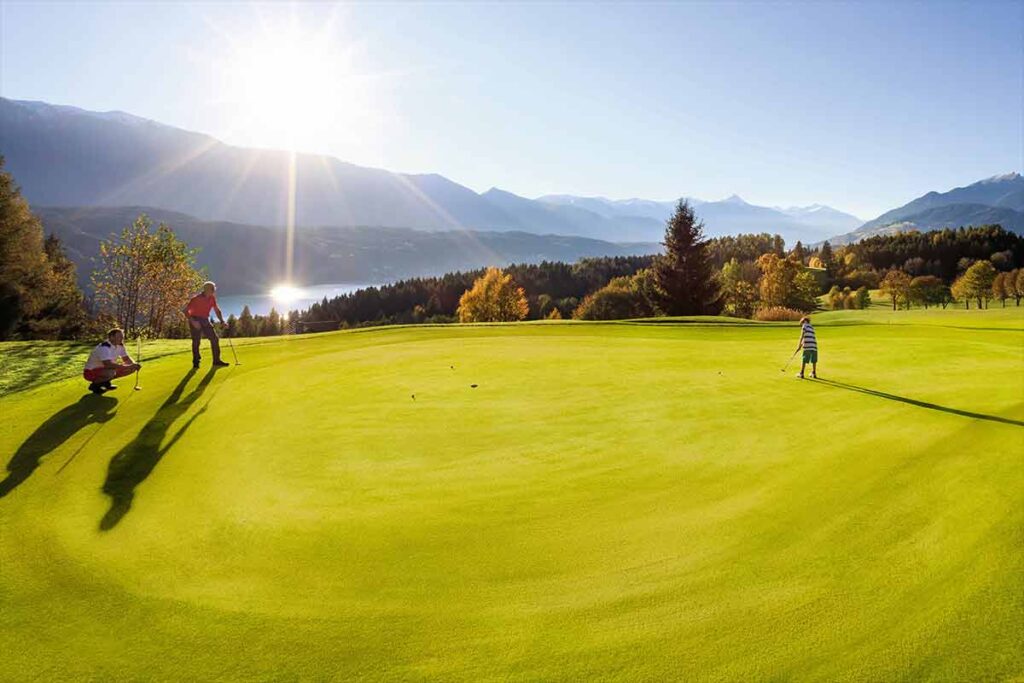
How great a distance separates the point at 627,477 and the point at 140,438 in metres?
8.29

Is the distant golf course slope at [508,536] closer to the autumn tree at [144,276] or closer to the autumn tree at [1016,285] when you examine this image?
the autumn tree at [144,276]

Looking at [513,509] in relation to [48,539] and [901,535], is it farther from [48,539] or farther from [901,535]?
[48,539]

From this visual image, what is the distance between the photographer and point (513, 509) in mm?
6812

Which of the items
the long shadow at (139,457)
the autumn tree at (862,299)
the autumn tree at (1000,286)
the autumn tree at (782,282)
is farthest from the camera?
the autumn tree at (862,299)

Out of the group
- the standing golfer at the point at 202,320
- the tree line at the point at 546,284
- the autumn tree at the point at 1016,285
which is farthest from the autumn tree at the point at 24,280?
the autumn tree at the point at 1016,285

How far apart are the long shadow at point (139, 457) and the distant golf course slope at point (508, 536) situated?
59 mm

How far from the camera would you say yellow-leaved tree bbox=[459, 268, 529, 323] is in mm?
111875

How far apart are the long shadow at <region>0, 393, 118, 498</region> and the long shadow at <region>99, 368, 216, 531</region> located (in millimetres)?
1008

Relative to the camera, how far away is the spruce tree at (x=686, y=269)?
235 feet

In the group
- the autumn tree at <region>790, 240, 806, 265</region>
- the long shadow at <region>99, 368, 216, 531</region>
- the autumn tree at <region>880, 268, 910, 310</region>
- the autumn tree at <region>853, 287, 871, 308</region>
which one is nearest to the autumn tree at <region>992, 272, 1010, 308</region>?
the autumn tree at <region>880, 268, 910, 310</region>

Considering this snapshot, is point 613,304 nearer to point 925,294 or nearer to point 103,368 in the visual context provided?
point 925,294

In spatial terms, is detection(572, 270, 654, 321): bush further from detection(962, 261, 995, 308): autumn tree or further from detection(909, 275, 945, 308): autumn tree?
detection(962, 261, 995, 308): autumn tree

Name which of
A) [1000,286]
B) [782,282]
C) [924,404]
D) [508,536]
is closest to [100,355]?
[508,536]

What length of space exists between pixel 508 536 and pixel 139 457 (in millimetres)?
6416
